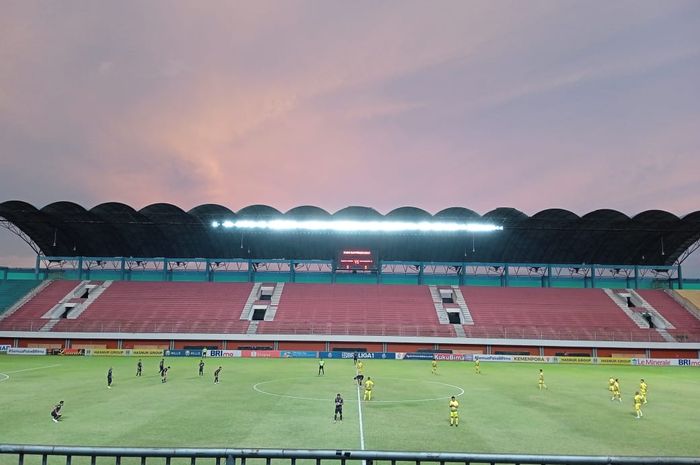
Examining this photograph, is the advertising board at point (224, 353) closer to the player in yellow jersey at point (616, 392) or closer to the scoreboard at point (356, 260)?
the scoreboard at point (356, 260)

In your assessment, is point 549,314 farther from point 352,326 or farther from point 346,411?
point 346,411

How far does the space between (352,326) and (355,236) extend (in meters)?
15.1

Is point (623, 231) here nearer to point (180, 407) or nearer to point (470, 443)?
point (470, 443)

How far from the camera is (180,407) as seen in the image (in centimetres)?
2791

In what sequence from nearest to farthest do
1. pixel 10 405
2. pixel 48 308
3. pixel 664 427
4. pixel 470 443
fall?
pixel 470 443
pixel 664 427
pixel 10 405
pixel 48 308

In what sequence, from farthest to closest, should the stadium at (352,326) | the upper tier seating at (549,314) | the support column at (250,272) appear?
the support column at (250,272)
the upper tier seating at (549,314)
the stadium at (352,326)

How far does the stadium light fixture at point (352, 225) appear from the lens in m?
70.9

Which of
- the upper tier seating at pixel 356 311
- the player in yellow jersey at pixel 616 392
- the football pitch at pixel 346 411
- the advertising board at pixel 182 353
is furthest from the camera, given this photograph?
the upper tier seating at pixel 356 311

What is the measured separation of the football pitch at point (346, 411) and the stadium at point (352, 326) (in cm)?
21

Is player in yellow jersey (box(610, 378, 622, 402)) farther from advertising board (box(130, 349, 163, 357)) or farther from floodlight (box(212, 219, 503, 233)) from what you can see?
advertising board (box(130, 349, 163, 357))

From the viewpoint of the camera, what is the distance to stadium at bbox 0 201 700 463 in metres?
25.4

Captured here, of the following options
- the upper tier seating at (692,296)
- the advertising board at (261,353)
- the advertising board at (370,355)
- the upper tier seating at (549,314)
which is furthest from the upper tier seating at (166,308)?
the upper tier seating at (692,296)

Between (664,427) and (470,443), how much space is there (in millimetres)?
11903

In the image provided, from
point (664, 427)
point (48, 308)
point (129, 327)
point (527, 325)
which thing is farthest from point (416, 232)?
point (48, 308)
